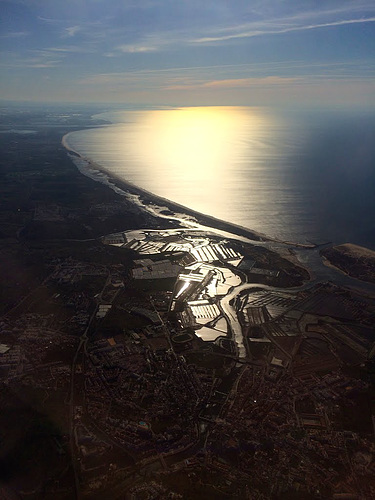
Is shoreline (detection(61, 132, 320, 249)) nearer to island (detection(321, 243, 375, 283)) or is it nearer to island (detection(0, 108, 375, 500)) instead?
island (detection(321, 243, 375, 283))

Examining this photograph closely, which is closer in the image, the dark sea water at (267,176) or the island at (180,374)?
the island at (180,374)

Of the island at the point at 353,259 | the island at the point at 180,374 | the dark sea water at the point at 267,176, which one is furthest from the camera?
the dark sea water at the point at 267,176

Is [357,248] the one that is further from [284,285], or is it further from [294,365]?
[294,365]

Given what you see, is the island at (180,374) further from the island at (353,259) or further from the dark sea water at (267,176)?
the dark sea water at (267,176)

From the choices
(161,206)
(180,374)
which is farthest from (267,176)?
(180,374)

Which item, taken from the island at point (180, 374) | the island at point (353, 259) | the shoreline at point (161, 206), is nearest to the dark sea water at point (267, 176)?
the shoreline at point (161, 206)
